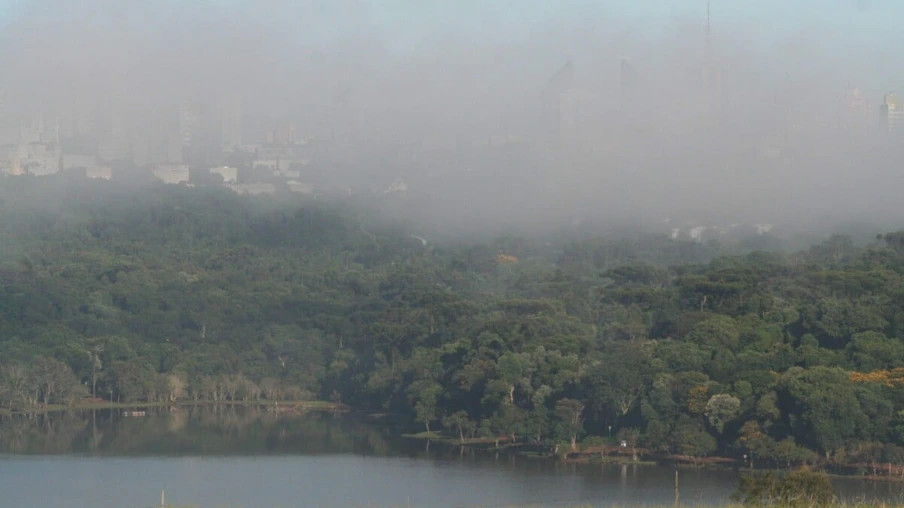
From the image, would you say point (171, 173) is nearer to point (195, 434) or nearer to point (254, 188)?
point (254, 188)

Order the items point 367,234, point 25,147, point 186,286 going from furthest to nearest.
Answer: point 25,147 < point 367,234 < point 186,286

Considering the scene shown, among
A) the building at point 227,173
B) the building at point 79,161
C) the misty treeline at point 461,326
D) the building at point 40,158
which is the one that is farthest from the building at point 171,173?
the misty treeline at point 461,326

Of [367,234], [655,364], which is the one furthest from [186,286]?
[655,364]

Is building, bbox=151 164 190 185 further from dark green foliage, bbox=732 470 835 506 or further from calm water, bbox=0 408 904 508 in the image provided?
dark green foliage, bbox=732 470 835 506

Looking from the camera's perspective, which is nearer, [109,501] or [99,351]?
[109,501]

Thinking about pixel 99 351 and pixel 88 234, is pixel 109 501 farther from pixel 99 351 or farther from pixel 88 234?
pixel 88 234

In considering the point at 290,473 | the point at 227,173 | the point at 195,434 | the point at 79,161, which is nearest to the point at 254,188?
the point at 227,173

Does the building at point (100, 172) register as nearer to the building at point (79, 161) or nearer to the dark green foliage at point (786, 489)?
the building at point (79, 161)
